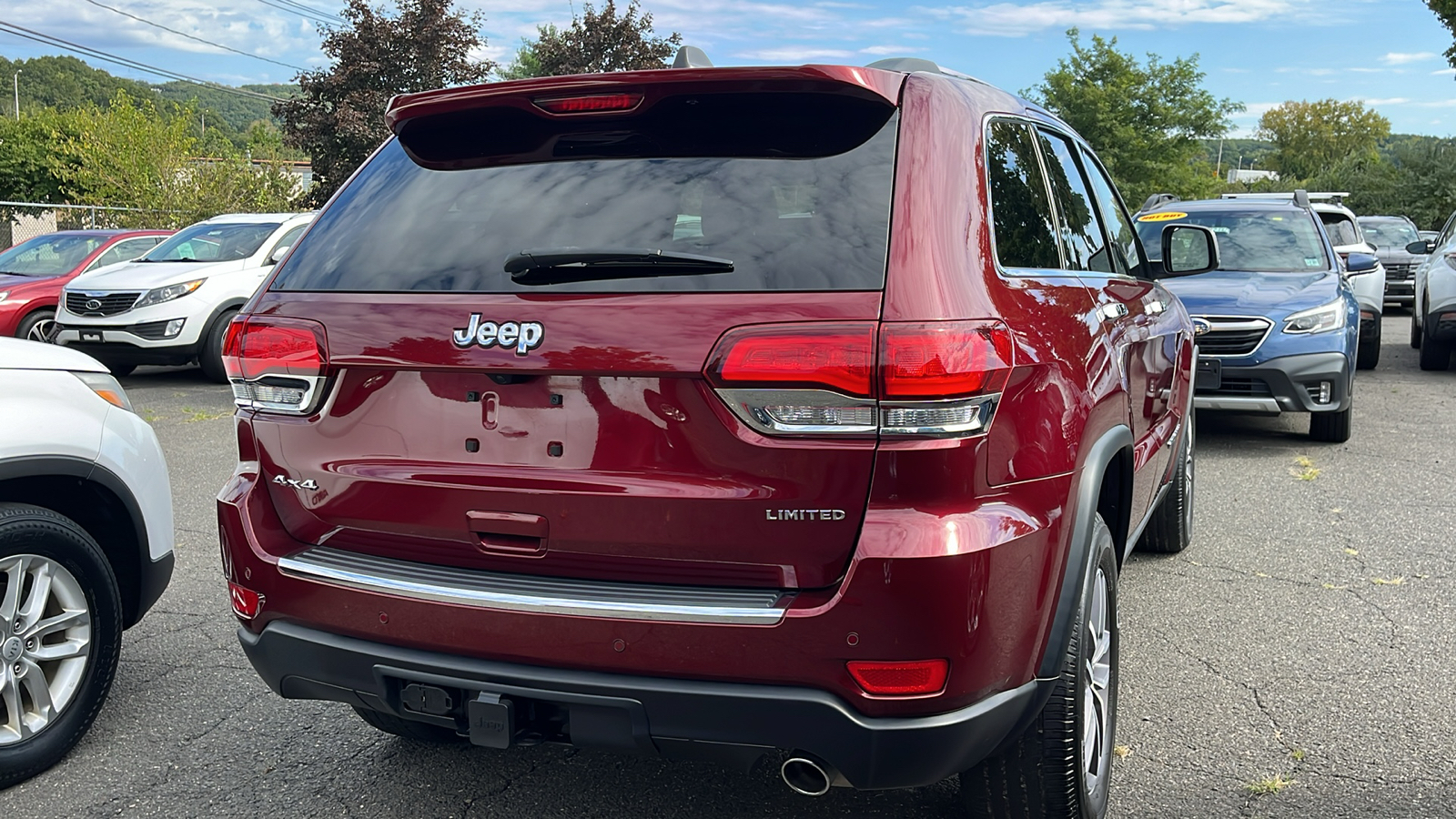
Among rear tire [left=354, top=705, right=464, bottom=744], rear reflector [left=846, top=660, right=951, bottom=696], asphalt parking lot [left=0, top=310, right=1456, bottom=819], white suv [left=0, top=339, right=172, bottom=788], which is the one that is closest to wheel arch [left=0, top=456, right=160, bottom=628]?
white suv [left=0, top=339, right=172, bottom=788]

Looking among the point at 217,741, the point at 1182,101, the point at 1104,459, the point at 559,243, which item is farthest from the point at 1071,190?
the point at 1182,101

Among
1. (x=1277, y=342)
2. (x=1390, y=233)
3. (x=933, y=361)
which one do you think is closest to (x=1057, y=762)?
(x=933, y=361)

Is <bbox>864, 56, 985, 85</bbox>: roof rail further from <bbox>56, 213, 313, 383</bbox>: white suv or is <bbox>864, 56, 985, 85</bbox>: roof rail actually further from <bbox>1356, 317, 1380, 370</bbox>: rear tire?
<bbox>1356, 317, 1380, 370</bbox>: rear tire

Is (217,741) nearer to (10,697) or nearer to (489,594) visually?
(10,697)

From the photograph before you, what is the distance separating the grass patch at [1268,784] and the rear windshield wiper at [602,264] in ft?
6.79

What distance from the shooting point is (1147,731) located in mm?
3434

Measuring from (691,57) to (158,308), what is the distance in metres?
10.3

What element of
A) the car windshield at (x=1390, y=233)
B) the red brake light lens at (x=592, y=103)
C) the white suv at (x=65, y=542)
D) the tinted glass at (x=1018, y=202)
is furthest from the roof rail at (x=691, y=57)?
the car windshield at (x=1390, y=233)

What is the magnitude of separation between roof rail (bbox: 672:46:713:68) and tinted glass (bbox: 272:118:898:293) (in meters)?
0.32

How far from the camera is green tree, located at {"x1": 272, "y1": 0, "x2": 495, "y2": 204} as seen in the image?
2436 centimetres

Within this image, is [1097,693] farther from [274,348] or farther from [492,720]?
[274,348]

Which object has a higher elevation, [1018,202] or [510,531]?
[1018,202]

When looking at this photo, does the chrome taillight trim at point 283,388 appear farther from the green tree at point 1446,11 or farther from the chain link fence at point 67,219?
the chain link fence at point 67,219

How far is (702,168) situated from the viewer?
7.83 feet
